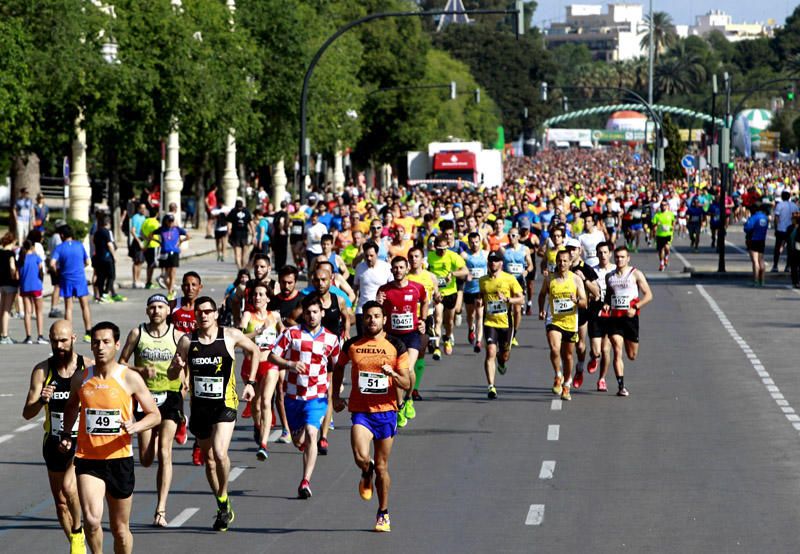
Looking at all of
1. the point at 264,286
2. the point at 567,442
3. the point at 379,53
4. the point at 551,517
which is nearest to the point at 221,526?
A: the point at 551,517

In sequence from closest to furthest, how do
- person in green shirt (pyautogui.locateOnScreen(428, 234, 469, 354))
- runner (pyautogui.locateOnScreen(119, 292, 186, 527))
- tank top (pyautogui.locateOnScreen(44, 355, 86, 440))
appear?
tank top (pyautogui.locateOnScreen(44, 355, 86, 440)) → runner (pyautogui.locateOnScreen(119, 292, 186, 527)) → person in green shirt (pyautogui.locateOnScreen(428, 234, 469, 354))

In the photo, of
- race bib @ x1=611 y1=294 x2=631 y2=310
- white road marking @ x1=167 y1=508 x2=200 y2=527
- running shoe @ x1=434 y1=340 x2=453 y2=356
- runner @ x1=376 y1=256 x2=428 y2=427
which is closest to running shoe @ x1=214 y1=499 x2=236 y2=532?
white road marking @ x1=167 y1=508 x2=200 y2=527

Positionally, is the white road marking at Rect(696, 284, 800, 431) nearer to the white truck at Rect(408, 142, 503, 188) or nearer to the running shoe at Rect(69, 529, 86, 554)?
the running shoe at Rect(69, 529, 86, 554)

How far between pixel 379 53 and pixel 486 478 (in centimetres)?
7873

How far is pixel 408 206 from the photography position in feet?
147

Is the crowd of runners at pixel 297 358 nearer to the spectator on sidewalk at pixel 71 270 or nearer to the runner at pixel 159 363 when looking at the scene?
the runner at pixel 159 363

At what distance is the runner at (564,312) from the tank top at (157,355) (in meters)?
6.95

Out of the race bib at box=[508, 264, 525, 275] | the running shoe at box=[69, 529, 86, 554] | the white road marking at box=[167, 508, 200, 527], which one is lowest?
the white road marking at box=[167, 508, 200, 527]

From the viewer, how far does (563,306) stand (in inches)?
746

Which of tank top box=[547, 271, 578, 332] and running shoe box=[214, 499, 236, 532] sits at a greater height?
tank top box=[547, 271, 578, 332]

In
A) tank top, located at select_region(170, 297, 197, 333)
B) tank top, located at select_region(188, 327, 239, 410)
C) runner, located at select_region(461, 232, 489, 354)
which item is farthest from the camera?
runner, located at select_region(461, 232, 489, 354)

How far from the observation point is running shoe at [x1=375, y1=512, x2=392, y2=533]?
1176 centimetres

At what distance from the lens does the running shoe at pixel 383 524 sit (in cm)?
1176

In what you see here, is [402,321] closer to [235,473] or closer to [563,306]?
Result: [563,306]
